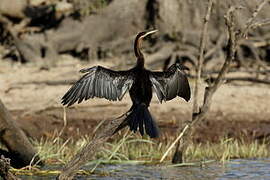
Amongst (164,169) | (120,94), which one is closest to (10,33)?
(164,169)

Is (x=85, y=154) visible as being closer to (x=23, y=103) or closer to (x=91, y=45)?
(x=23, y=103)

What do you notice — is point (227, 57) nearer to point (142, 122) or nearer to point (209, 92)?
point (209, 92)

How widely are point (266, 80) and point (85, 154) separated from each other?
6.37 m

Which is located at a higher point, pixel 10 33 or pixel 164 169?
pixel 10 33

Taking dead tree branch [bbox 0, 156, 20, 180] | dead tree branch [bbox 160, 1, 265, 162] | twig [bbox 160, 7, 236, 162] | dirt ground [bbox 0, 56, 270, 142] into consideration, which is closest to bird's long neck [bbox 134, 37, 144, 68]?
dead tree branch [bbox 160, 1, 265, 162]

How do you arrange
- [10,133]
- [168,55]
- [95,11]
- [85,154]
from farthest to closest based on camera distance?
[95,11], [168,55], [10,133], [85,154]

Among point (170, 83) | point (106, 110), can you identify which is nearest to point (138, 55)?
point (170, 83)

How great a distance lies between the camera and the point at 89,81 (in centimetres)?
569

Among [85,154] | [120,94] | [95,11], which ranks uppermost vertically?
[95,11]

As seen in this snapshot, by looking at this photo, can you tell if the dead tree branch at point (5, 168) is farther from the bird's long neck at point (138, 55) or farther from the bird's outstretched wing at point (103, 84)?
the bird's long neck at point (138, 55)

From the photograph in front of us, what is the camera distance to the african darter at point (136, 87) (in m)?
5.62

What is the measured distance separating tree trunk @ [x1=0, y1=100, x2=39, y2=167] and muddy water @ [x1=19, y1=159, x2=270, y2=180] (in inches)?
9.5

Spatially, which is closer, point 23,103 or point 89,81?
point 89,81

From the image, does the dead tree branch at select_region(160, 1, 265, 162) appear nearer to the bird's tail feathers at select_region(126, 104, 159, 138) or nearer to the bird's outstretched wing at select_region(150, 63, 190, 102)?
the bird's outstretched wing at select_region(150, 63, 190, 102)
